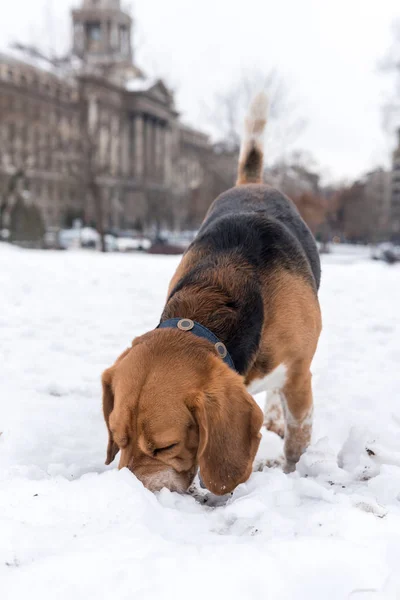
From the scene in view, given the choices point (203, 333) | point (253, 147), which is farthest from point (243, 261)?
point (253, 147)

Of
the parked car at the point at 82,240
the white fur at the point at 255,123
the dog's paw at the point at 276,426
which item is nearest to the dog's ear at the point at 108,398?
the dog's paw at the point at 276,426

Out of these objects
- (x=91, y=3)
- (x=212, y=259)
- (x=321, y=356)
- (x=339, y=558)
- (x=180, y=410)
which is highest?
(x=91, y=3)

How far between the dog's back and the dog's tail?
93cm

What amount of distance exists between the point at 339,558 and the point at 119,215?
6903 cm

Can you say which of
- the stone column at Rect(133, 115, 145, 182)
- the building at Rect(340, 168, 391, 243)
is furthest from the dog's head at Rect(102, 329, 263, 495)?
the stone column at Rect(133, 115, 145, 182)

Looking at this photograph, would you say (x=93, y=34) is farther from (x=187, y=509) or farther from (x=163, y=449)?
(x=187, y=509)

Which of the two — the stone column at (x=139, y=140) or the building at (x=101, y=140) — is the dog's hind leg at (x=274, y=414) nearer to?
the building at (x=101, y=140)

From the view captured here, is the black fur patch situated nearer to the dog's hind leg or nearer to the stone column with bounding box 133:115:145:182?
the dog's hind leg

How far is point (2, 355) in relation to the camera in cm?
513

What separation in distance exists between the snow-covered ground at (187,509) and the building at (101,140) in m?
24.0

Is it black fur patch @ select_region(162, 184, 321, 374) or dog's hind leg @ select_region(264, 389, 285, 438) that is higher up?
black fur patch @ select_region(162, 184, 321, 374)

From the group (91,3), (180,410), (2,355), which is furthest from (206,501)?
(91,3)

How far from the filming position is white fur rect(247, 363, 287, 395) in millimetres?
3023

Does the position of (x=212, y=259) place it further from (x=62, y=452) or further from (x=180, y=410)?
(x=62, y=452)
